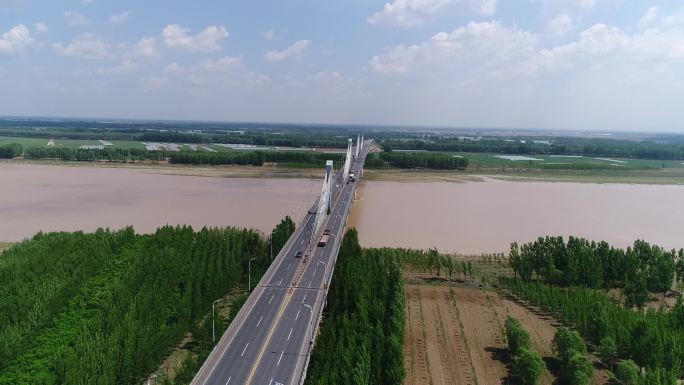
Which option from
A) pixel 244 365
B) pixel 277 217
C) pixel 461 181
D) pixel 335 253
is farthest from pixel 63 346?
pixel 461 181

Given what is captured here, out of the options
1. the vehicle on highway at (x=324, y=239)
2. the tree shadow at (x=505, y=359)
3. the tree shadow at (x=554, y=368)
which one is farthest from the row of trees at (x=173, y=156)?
the tree shadow at (x=554, y=368)

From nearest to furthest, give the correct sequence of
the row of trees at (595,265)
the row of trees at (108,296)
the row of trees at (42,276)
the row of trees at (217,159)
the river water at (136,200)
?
1. the row of trees at (108,296)
2. the row of trees at (42,276)
3. the row of trees at (595,265)
4. the river water at (136,200)
5. the row of trees at (217,159)

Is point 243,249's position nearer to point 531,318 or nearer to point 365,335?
point 365,335

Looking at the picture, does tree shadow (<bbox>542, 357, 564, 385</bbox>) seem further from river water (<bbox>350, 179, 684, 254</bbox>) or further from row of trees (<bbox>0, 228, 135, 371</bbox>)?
row of trees (<bbox>0, 228, 135, 371</bbox>)

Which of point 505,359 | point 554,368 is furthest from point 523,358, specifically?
point 554,368

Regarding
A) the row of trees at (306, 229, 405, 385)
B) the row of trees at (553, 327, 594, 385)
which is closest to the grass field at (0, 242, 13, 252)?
the row of trees at (306, 229, 405, 385)

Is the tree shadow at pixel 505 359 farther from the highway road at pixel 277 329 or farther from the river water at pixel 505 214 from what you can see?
the river water at pixel 505 214

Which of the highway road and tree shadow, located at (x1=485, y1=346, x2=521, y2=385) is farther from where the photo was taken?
tree shadow, located at (x1=485, y1=346, x2=521, y2=385)
